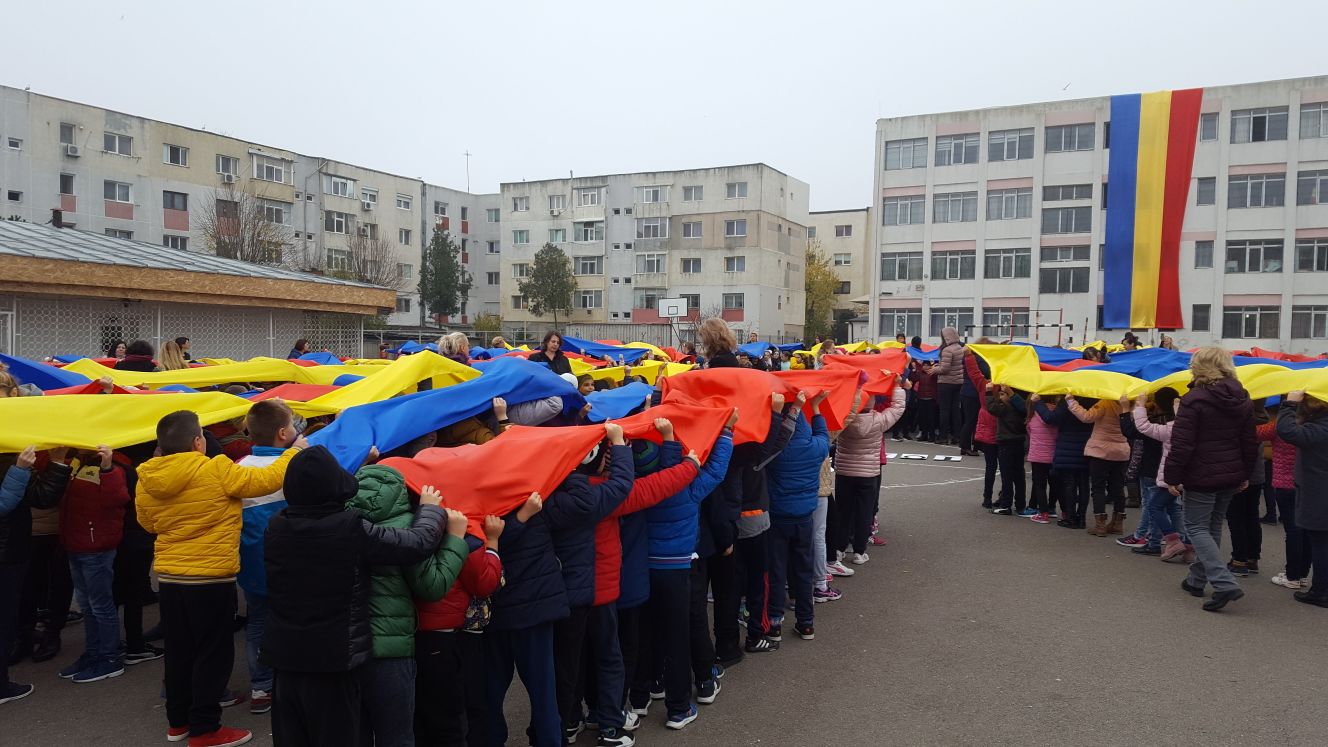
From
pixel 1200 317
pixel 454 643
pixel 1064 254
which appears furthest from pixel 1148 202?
pixel 454 643

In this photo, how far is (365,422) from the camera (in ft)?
17.2

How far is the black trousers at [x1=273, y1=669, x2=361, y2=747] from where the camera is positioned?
355 centimetres

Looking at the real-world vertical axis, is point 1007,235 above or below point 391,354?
above

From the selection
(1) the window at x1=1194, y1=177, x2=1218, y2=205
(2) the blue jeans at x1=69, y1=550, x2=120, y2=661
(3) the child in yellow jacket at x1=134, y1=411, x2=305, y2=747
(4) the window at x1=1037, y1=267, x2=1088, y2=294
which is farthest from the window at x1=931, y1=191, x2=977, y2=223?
(3) the child in yellow jacket at x1=134, y1=411, x2=305, y2=747

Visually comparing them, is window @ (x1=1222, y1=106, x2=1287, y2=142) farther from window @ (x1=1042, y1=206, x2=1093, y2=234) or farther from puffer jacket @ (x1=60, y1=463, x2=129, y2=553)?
puffer jacket @ (x1=60, y1=463, x2=129, y2=553)

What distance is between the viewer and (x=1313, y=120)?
131 feet

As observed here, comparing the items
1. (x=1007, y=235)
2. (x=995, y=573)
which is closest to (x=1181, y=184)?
(x=1007, y=235)

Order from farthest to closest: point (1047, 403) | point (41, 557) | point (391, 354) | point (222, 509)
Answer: point (391, 354)
point (1047, 403)
point (41, 557)
point (222, 509)

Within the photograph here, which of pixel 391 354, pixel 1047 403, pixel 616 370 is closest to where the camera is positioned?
pixel 1047 403

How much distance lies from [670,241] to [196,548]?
56.1m

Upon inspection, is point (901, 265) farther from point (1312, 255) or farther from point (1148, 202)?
point (1312, 255)

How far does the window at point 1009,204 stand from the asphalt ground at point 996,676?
39.7 meters

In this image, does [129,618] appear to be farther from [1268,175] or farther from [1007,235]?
[1268,175]

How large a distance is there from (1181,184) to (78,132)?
55031 millimetres
